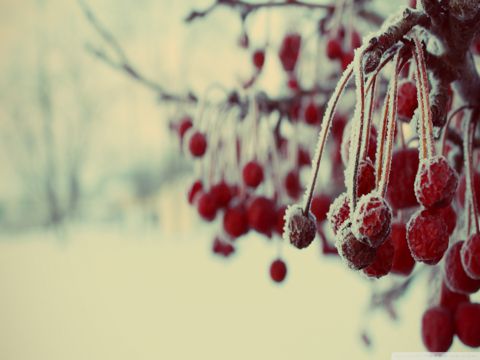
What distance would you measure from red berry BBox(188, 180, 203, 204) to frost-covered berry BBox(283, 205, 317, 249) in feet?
1.05

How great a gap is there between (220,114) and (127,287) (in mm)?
923

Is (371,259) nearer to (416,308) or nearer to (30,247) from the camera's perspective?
(416,308)

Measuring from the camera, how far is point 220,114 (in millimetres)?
585

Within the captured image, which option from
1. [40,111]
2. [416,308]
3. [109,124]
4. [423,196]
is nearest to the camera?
[423,196]

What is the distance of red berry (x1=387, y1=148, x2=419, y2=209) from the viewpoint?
343 mm

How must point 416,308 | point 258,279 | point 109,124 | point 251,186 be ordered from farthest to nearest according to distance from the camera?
point 109,124
point 258,279
point 416,308
point 251,186

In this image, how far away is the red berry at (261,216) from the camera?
19.4 inches

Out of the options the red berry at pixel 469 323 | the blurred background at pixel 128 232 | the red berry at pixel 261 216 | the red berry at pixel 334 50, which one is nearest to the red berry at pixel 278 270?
the red berry at pixel 261 216

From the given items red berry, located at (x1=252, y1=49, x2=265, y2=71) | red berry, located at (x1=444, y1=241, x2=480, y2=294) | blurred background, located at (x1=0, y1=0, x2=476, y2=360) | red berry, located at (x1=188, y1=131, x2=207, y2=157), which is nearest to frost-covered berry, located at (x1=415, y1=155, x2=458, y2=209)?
red berry, located at (x1=444, y1=241, x2=480, y2=294)

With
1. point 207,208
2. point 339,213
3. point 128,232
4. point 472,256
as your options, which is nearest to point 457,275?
point 472,256

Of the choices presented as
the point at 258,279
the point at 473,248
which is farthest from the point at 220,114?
the point at 258,279

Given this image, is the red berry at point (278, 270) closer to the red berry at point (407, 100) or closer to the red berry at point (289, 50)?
the red berry at point (407, 100)

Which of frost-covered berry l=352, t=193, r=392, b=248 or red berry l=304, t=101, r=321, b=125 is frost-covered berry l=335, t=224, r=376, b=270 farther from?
red berry l=304, t=101, r=321, b=125

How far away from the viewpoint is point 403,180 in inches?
13.5
